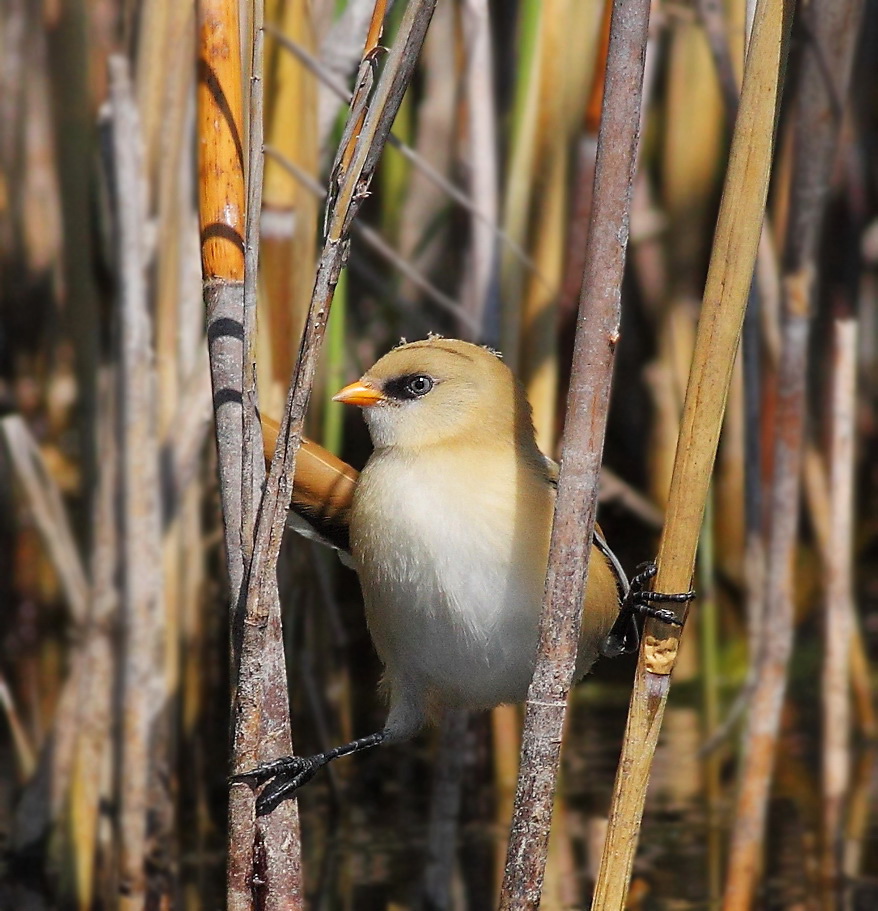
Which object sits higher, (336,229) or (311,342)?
(336,229)

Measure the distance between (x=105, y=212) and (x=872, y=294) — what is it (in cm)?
270

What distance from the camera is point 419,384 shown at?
2.04 meters

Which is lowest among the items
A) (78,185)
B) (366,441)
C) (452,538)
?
(452,538)

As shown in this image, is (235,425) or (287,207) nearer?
(235,425)

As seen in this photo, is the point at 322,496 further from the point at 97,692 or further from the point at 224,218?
the point at 97,692

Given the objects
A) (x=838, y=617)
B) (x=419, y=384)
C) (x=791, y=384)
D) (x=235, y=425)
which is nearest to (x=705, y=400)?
(x=235, y=425)

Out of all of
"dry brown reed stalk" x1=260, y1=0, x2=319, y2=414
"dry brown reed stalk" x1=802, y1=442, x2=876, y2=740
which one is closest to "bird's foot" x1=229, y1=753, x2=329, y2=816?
"dry brown reed stalk" x1=260, y1=0, x2=319, y2=414

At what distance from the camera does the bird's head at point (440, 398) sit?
1.98 metres

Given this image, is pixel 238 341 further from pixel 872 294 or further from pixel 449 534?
pixel 872 294

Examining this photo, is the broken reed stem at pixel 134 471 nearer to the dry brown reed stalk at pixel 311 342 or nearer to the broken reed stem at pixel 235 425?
the broken reed stem at pixel 235 425

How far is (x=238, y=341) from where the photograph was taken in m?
1.58

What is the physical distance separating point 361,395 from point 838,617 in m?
1.38

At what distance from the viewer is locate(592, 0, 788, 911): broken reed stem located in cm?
142

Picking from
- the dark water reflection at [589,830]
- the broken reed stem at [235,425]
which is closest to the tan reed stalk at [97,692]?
the dark water reflection at [589,830]
